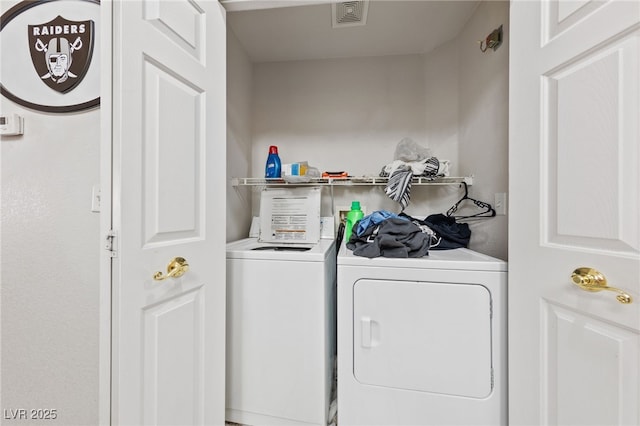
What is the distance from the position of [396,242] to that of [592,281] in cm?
66

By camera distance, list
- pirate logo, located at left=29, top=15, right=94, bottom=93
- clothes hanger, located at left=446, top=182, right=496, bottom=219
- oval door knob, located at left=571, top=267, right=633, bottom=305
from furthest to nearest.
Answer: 1. clothes hanger, located at left=446, top=182, right=496, bottom=219
2. pirate logo, located at left=29, top=15, right=94, bottom=93
3. oval door knob, located at left=571, top=267, right=633, bottom=305

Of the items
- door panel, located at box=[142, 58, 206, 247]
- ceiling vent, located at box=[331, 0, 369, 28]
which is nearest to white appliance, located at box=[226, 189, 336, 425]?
door panel, located at box=[142, 58, 206, 247]

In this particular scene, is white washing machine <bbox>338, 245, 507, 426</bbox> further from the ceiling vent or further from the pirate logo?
the ceiling vent

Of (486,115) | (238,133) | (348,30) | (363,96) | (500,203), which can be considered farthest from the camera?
(363,96)

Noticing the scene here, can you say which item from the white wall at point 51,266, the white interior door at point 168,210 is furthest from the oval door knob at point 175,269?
the white wall at point 51,266

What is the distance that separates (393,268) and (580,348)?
649mm

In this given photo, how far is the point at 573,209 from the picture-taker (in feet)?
2.68

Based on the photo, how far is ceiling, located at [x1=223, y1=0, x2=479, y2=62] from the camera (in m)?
1.66

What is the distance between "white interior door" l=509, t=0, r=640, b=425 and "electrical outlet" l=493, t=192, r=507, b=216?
1.32 ft

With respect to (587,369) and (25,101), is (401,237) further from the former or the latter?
(25,101)

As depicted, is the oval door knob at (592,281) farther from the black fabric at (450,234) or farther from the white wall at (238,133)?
the white wall at (238,133)

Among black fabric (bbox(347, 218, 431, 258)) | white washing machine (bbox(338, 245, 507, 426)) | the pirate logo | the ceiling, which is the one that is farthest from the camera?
the ceiling

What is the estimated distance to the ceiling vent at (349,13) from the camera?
159 centimetres

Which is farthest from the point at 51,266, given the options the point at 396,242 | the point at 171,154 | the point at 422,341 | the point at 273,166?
the point at 422,341
